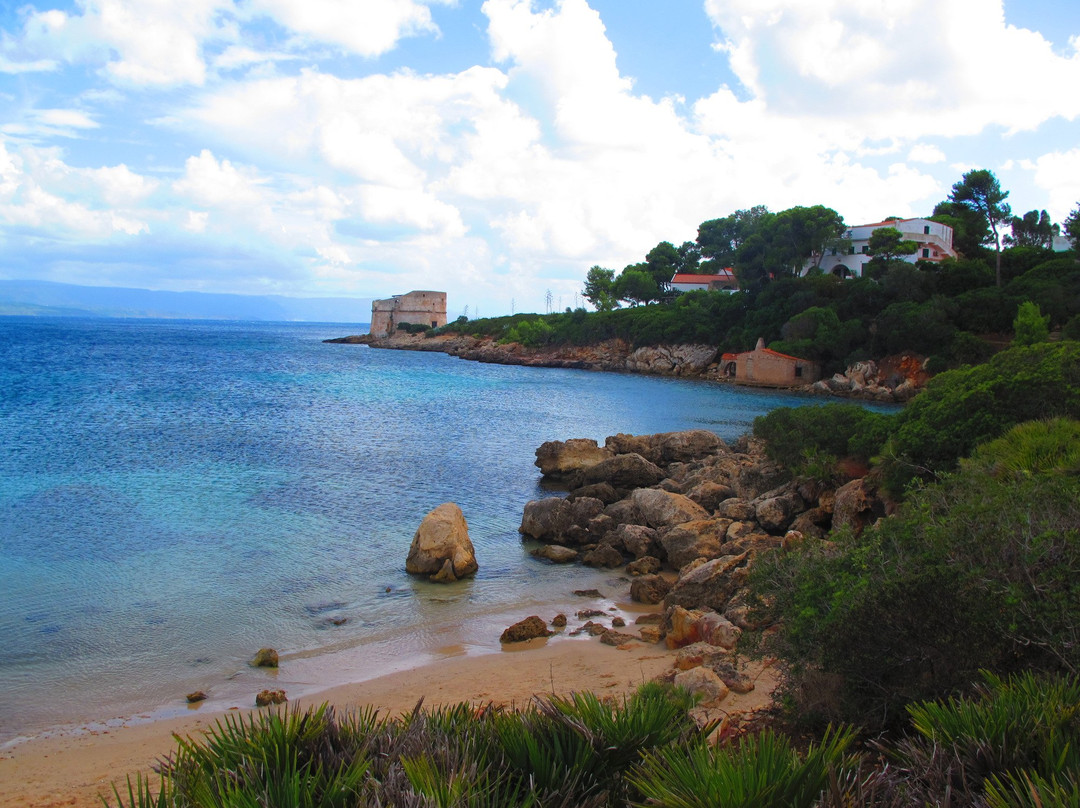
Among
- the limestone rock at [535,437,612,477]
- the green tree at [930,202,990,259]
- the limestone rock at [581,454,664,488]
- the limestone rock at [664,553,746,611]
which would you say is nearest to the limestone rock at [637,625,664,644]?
the limestone rock at [664,553,746,611]

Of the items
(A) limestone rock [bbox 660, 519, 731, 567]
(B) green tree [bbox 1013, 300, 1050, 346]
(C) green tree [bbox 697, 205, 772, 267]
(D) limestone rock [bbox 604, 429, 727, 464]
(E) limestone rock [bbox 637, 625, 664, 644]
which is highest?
(C) green tree [bbox 697, 205, 772, 267]

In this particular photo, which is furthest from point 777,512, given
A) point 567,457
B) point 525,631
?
point 567,457

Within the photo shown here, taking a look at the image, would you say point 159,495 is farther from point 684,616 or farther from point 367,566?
point 684,616

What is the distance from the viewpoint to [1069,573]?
534 centimetres

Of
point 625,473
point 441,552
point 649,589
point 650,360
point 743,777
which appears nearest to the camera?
point 743,777

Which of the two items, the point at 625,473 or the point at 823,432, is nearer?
the point at 823,432

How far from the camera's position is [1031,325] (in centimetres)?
4341

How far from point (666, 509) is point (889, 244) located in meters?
58.4

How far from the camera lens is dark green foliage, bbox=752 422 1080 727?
527 cm

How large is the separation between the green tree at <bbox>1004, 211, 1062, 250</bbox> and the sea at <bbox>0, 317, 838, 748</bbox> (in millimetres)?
52722

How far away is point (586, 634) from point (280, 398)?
34356 millimetres

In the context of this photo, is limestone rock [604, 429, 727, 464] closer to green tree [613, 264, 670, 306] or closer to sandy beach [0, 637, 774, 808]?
sandy beach [0, 637, 774, 808]

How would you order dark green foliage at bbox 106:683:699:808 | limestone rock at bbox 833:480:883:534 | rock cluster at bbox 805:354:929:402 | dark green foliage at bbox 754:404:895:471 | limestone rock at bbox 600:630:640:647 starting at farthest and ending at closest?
1. rock cluster at bbox 805:354:929:402
2. dark green foliage at bbox 754:404:895:471
3. limestone rock at bbox 833:480:883:534
4. limestone rock at bbox 600:630:640:647
5. dark green foliage at bbox 106:683:699:808

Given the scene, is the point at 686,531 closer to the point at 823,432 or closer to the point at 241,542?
the point at 823,432
